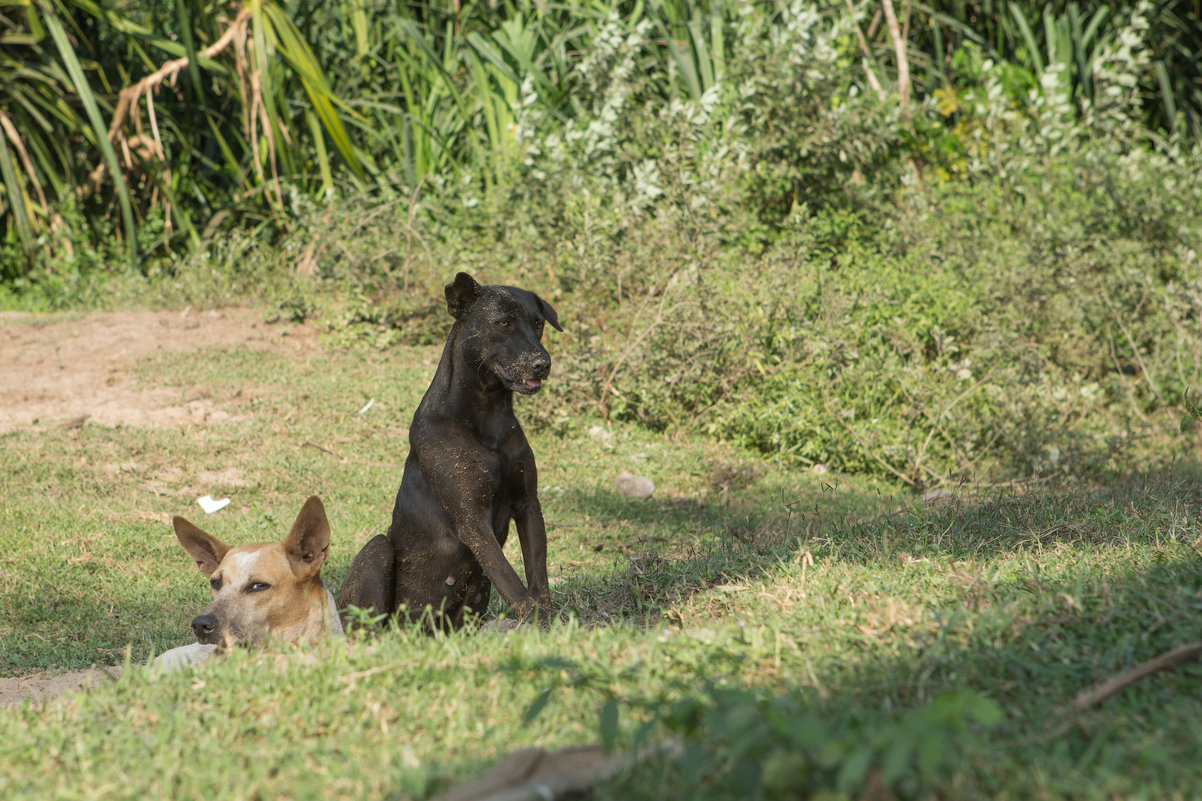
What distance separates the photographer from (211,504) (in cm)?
694

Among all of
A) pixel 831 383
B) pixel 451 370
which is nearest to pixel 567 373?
pixel 831 383

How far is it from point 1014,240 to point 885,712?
923cm

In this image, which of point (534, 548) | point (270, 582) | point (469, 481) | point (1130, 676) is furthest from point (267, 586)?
point (1130, 676)

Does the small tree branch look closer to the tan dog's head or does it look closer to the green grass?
the green grass

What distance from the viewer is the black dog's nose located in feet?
12.0

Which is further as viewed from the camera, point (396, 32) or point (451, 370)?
point (396, 32)

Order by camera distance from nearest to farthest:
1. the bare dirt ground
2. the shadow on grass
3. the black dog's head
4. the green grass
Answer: the green grass < the black dog's head < the shadow on grass < the bare dirt ground

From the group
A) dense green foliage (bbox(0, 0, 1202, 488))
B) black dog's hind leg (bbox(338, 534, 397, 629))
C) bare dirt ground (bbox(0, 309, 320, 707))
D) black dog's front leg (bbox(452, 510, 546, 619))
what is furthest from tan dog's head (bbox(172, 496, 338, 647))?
bare dirt ground (bbox(0, 309, 320, 707))

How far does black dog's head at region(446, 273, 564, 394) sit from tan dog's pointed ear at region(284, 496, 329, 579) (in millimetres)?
834

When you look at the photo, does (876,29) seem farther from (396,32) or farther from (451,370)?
(451,370)

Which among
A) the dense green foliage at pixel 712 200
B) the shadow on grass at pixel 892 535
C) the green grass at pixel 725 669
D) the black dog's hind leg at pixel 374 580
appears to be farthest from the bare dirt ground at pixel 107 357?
the black dog's hind leg at pixel 374 580

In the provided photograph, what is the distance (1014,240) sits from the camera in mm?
10750

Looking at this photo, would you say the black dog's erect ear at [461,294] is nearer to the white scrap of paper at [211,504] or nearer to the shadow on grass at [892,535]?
the shadow on grass at [892,535]

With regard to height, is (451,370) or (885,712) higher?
(451,370)
